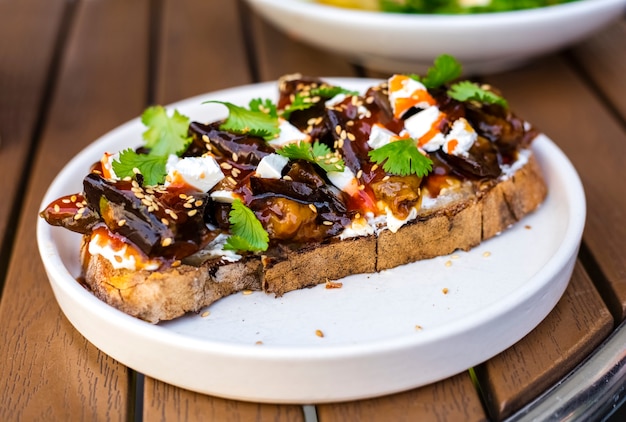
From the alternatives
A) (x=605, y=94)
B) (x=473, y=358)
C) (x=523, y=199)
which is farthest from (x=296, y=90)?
(x=605, y=94)

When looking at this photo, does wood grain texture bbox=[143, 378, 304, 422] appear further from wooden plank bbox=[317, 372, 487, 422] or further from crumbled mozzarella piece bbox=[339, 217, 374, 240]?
crumbled mozzarella piece bbox=[339, 217, 374, 240]

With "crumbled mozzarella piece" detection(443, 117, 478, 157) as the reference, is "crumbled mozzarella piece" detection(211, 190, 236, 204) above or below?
below

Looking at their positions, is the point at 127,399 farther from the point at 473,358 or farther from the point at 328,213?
the point at 473,358

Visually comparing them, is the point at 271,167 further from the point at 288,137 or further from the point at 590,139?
the point at 590,139

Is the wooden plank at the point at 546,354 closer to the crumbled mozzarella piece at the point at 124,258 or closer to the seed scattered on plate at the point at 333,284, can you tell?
the seed scattered on plate at the point at 333,284

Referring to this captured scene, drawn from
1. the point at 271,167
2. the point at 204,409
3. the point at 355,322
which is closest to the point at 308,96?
the point at 271,167

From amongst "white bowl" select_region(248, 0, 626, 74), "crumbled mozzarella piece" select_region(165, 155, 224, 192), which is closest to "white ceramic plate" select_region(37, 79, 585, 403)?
"crumbled mozzarella piece" select_region(165, 155, 224, 192)
